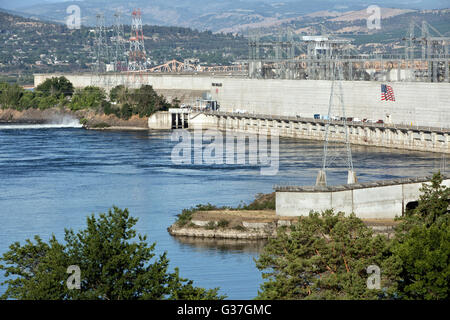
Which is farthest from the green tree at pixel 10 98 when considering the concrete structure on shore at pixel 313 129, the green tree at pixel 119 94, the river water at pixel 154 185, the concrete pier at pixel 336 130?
the river water at pixel 154 185

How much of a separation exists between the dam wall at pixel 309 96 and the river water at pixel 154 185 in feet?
10.9

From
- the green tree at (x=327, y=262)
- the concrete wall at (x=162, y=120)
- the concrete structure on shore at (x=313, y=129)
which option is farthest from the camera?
the concrete wall at (x=162, y=120)

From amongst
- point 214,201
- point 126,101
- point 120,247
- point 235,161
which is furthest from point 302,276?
point 126,101

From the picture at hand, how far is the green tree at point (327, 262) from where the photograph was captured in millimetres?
20828

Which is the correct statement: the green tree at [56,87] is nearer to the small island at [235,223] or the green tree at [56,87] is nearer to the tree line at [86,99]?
the tree line at [86,99]

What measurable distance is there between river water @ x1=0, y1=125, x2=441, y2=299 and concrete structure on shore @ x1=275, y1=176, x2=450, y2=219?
246 centimetres

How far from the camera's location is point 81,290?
20.2 metres

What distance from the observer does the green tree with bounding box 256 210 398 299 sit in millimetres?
20828

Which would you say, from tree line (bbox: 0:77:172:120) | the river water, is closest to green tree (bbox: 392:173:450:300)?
the river water

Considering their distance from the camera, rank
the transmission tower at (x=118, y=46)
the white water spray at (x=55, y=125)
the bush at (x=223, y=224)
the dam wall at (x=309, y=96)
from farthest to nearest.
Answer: the transmission tower at (x=118, y=46) → the white water spray at (x=55, y=125) → the dam wall at (x=309, y=96) → the bush at (x=223, y=224)

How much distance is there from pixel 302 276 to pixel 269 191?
21004 millimetres

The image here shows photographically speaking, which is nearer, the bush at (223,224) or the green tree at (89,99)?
the bush at (223,224)

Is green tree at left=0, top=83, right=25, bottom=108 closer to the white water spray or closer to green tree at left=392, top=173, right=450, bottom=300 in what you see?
the white water spray
